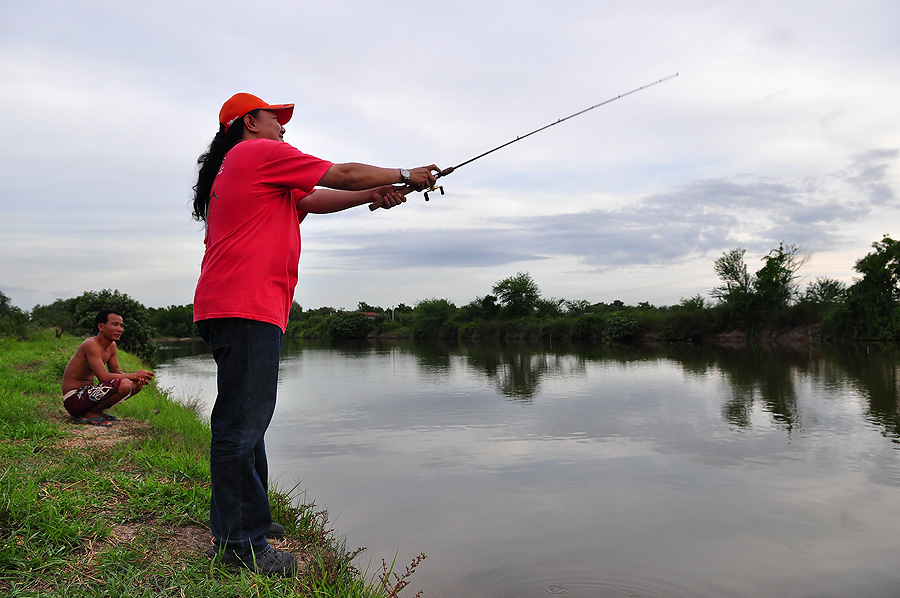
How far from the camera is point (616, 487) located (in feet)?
21.0

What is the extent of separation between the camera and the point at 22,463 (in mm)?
3773

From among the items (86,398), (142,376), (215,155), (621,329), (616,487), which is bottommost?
(616,487)

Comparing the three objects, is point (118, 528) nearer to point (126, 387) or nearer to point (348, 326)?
point (126, 387)

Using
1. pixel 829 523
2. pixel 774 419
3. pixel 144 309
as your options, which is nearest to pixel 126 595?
pixel 829 523

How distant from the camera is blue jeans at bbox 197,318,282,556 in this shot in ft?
8.52

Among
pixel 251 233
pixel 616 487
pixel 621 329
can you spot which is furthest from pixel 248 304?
pixel 621 329

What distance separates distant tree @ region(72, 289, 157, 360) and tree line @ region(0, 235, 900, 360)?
4 centimetres

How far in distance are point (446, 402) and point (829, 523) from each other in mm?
8511

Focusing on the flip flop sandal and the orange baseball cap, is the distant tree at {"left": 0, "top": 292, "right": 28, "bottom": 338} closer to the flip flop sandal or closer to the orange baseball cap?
the flip flop sandal

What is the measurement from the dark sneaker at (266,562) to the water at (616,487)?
1623 mm

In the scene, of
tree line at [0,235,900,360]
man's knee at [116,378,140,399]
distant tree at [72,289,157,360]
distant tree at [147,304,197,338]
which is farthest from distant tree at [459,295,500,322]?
man's knee at [116,378,140,399]

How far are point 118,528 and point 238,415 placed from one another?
1040 mm

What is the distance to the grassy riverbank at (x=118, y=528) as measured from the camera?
2.42 m

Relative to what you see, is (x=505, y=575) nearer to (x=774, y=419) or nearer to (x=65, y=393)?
(x=65, y=393)
